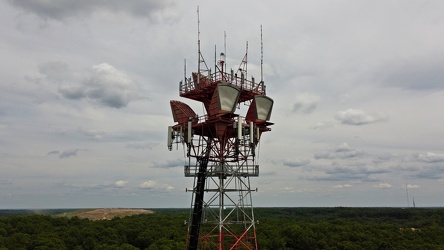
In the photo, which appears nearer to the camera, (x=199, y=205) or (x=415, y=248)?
(x=199, y=205)

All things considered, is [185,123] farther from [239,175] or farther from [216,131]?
[239,175]

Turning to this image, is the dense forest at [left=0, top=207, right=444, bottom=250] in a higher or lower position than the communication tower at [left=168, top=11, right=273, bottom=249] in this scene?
lower

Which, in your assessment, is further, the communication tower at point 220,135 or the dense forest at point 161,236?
the dense forest at point 161,236

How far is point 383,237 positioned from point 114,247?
63116 mm

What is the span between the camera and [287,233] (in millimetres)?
89688

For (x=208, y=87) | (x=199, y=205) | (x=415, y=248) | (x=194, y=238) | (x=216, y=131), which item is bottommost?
(x=415, y=248)

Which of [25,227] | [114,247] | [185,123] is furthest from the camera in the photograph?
[25,227]

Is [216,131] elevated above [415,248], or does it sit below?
above

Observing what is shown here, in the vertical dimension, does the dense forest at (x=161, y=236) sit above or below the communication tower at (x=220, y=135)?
below

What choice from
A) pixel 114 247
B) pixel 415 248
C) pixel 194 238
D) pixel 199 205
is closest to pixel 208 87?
pixel 199 205

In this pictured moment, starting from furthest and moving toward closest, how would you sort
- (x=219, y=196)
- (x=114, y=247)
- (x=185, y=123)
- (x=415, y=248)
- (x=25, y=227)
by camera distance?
1. (x=25, y=227)
2. (x=415, y=248)
3. (x=114, y=247)
4. (x=185, y=123)
5. (x=219, y=196)

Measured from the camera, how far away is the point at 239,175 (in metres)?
30.4

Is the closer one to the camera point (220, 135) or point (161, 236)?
point (220, 135)

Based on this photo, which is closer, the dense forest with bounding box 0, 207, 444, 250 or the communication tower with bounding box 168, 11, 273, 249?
the communication tower with bounding box 168, 11, 273, 249
